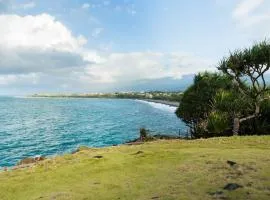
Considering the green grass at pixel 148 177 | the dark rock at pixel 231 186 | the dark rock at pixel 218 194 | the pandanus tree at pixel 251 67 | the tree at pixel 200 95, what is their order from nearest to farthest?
the dark rock at pixel 218 194, the dark rock at pixel 231 186, the green grass at pixel 148 177, the pandanus tree at pixel 251 67, the tree at pixel 200 95

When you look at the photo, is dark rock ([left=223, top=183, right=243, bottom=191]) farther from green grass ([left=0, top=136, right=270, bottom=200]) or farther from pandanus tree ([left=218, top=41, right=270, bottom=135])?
pandanus tree ([left=218, top=41, right=270, bottom=135])

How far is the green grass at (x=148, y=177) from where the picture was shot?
1342 centimetres

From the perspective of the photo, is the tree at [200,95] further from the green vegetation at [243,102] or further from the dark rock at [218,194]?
the dark rock at [218,194]

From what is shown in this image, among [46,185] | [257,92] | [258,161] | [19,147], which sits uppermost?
[257,92]

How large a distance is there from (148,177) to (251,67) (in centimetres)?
2172

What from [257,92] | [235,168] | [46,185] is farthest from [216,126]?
[46,185]

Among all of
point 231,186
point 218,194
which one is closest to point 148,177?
point 231,186

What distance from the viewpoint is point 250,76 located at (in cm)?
3472

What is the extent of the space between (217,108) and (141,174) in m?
20.9

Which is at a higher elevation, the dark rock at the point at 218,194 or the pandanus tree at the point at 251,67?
the pandanus tree at the point at 251,67

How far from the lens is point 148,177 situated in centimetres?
1612

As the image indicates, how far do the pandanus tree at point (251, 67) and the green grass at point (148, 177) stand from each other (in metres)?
12.4

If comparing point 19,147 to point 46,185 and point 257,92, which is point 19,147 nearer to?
point 257,92

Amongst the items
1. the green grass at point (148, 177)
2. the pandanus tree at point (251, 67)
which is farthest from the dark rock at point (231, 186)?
the pandanus tree at point (251, 67)
